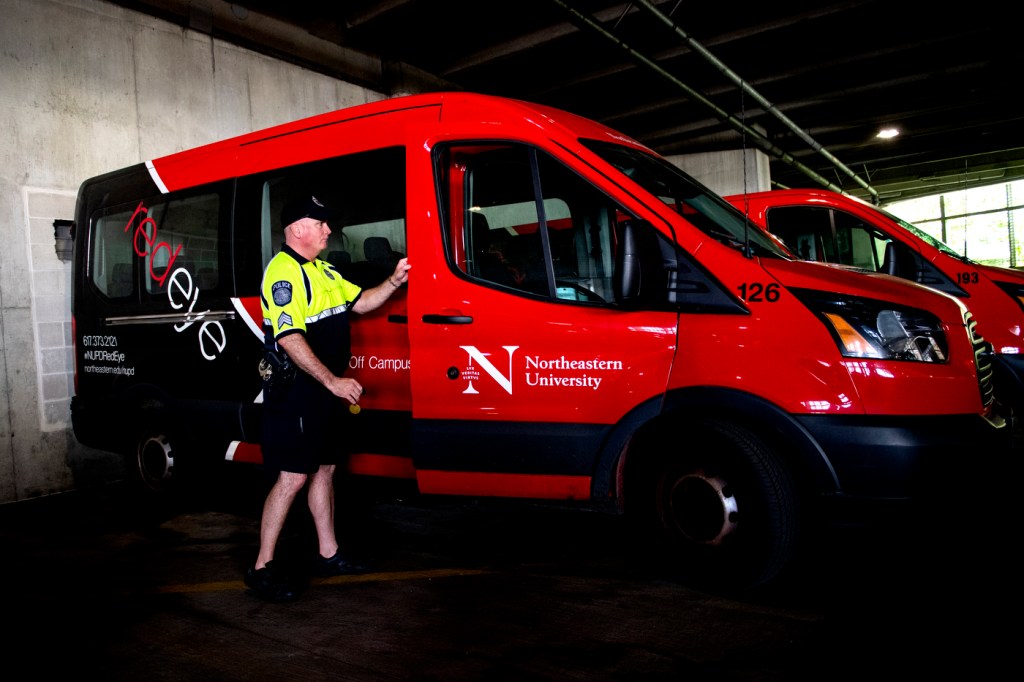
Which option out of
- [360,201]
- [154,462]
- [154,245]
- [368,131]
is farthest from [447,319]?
[154,462]

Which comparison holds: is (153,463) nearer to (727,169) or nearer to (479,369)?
(479,369)

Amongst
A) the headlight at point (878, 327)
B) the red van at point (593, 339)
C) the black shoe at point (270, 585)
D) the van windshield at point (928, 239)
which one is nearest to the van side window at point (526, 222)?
the red van at point (593, 339)

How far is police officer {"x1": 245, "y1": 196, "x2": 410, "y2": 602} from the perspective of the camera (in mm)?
3182

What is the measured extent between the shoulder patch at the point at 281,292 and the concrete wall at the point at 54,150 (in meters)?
3.51

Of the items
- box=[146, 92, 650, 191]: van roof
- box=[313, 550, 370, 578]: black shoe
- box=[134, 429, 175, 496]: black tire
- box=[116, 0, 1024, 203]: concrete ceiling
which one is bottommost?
box=[313, 550, 370, 578]: black shoe

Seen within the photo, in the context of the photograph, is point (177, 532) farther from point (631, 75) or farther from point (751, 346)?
point (631, 75)

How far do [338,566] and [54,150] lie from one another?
14.0 feet

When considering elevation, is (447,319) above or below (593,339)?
above

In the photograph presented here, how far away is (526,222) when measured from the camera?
11.1 feet

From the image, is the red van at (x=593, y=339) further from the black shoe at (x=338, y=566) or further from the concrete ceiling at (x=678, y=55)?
the concrete ceiling at (x=678, y=55)

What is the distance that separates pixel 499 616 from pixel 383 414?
1.27m

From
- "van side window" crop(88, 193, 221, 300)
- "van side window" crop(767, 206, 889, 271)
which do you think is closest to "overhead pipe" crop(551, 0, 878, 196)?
"van side window" crop(767, 206, 889, 271)

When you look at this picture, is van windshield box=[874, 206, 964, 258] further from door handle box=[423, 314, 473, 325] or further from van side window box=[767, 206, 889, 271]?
door handle box=[423, 314, 473, 325]

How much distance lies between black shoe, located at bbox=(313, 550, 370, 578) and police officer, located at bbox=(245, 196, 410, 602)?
20 cm
